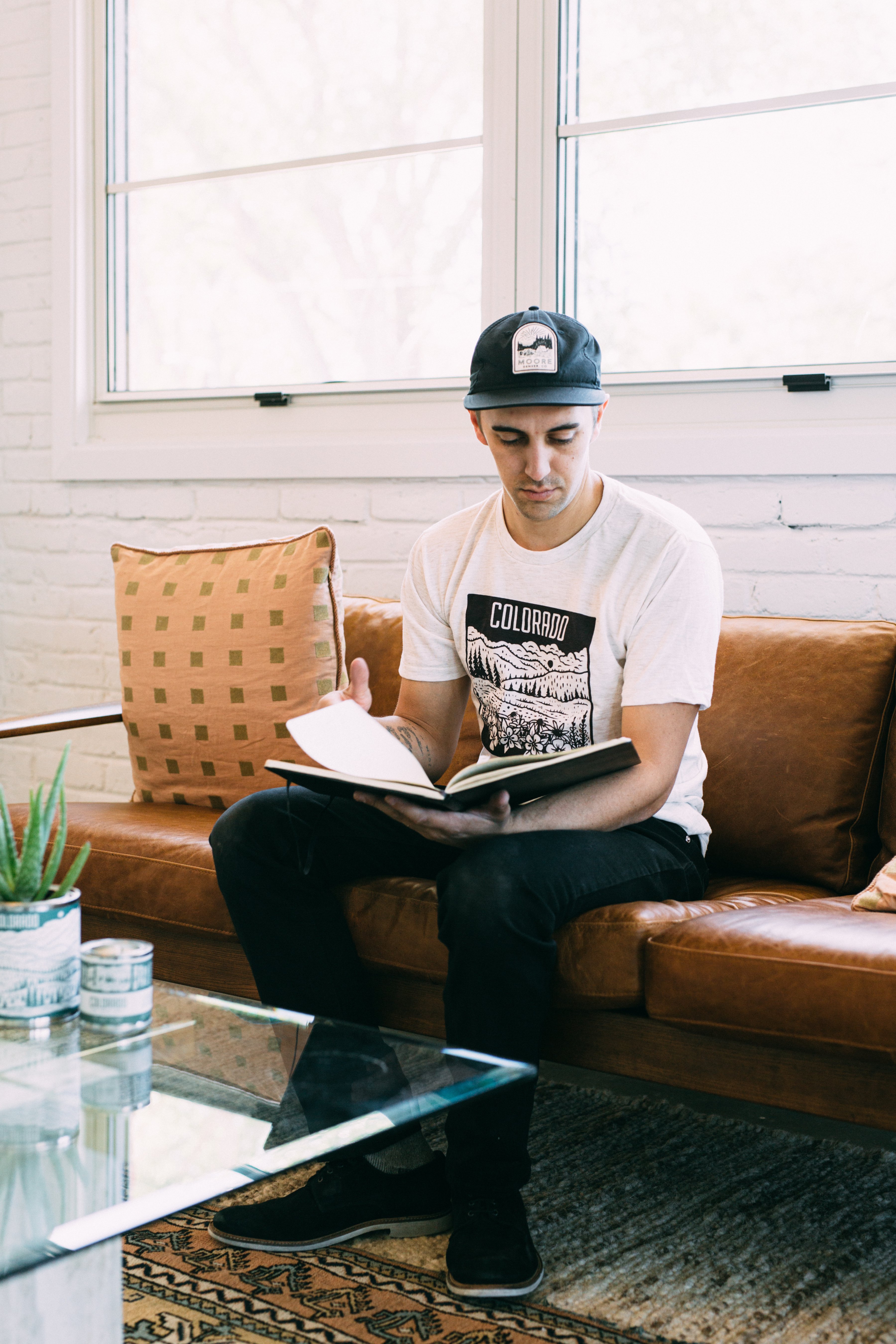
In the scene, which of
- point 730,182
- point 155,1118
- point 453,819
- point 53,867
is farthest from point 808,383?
point 155,1118

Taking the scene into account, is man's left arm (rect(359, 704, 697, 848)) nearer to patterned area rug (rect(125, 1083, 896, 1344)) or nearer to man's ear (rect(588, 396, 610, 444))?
man's ear (rect(588, 396, 610, 444))

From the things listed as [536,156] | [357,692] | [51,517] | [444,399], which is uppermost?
[536,156]

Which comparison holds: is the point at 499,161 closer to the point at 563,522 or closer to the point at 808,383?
the point at 808,383

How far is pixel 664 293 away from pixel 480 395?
3.16ft

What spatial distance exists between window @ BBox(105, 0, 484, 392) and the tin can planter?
1918mm

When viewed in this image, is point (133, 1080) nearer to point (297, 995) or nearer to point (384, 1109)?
point (384, 1109)

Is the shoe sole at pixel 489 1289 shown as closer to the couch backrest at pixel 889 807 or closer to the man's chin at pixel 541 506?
the couch backrest at pixel 889 807

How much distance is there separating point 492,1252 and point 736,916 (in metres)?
0.50

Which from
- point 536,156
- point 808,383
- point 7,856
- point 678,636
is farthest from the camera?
point 536,156

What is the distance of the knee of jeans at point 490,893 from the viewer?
5.32 ft

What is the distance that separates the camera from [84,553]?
11.1 feet

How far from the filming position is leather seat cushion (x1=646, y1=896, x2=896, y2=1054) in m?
1.49

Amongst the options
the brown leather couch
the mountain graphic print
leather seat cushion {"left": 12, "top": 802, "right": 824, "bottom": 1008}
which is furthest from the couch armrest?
the mountain graphic print

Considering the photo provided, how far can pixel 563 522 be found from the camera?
1928 millimetres
